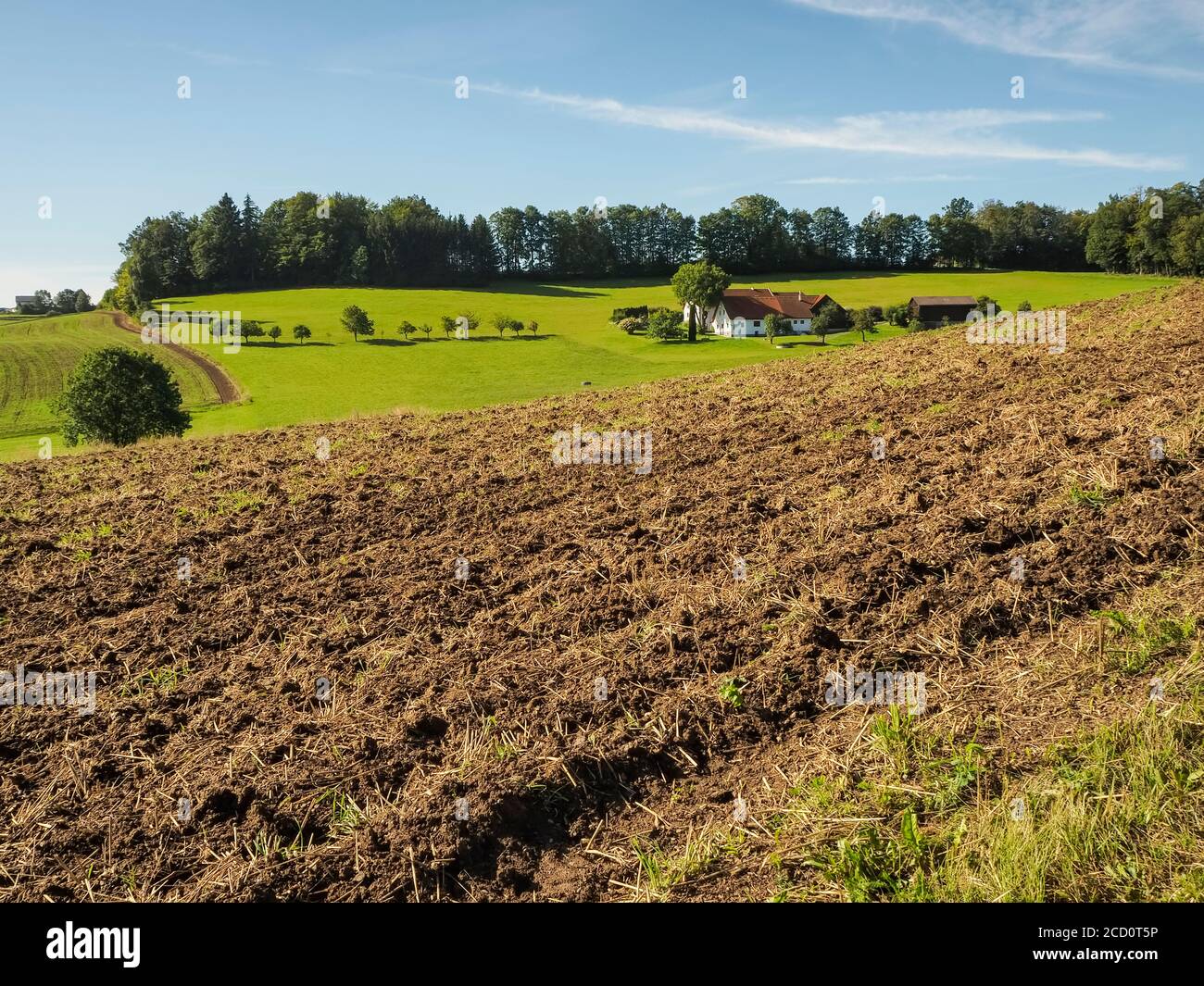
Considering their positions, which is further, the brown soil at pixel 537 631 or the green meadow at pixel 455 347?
the green meadow at pixel 455 347

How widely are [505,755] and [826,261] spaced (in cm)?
12744

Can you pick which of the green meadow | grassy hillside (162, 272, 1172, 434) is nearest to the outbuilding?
the green meadow

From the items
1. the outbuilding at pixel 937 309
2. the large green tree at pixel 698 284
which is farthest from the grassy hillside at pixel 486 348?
the large green tree at pixel 698 284

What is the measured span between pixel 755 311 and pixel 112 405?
6679 cm

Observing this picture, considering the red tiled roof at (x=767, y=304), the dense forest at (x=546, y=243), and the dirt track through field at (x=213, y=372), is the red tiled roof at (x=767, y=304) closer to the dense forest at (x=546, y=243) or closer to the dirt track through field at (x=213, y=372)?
the dense forest at (x=546, y=243)

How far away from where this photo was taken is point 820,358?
721 inches

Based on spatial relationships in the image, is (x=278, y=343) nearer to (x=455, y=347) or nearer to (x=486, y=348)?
(x=455, y=347)

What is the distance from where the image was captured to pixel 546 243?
13050 cm

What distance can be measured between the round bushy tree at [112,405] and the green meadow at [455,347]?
3.23 metres

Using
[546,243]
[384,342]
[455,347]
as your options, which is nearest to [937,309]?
[455,347]

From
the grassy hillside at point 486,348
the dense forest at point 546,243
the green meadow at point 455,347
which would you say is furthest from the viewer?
the dense forest at point 546,243

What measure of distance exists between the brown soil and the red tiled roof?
253 feet

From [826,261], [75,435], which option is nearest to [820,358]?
[75,435]

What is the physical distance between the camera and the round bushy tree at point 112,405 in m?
36.5
